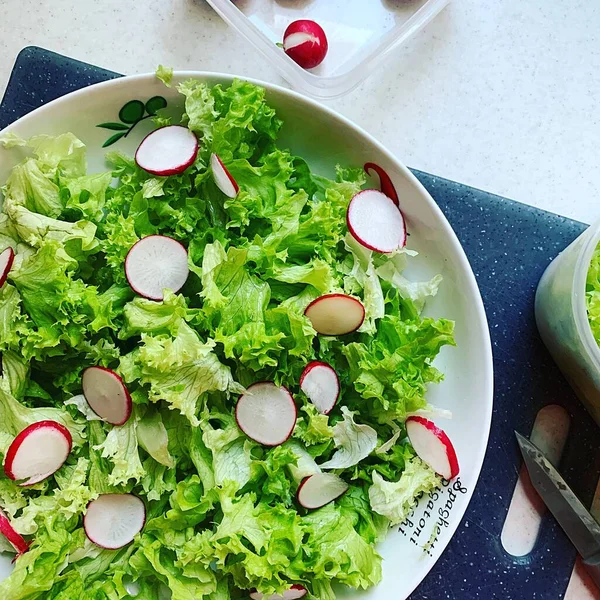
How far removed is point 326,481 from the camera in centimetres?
100

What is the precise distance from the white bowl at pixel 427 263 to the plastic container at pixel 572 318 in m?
0.14

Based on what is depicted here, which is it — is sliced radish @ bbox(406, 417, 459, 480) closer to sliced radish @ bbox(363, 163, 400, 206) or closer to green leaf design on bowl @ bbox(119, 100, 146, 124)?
sliced radish @ bbox(363, 163, 400, 206)

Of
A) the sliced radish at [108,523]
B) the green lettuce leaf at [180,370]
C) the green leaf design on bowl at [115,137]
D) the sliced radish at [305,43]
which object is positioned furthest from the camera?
the sliced radish at [305,43]

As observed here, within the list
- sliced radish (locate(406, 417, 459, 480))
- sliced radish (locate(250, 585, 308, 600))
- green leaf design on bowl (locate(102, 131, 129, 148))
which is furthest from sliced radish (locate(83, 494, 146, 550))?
green leaf design on bowl (locate(102, 131, 129, 148))

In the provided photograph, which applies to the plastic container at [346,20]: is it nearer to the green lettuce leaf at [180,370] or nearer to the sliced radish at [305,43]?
the sliced radish at [305,43]

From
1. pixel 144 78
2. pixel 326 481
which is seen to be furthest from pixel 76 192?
pixel 326 481

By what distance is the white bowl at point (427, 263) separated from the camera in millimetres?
1048

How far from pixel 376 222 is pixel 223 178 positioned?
0.23 meters

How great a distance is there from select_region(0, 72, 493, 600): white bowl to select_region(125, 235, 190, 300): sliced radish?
22 centimetres

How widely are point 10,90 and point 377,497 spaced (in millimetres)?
919

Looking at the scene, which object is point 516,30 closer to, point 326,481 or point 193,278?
point 193,278

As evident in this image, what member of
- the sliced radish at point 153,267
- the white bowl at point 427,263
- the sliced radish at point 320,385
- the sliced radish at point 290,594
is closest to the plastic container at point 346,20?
the white bowl at point 427,263

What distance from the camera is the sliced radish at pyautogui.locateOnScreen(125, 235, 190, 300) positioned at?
98cm

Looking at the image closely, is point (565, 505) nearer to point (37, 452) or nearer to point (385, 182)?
point (385, 182)
